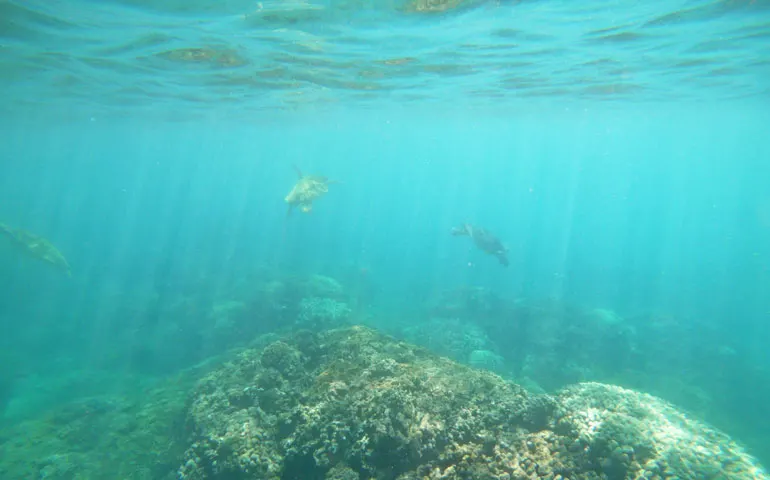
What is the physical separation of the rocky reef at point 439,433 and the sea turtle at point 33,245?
21.6m

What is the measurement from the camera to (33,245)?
2166cm

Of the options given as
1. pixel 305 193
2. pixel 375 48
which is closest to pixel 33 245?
pixel 305 193

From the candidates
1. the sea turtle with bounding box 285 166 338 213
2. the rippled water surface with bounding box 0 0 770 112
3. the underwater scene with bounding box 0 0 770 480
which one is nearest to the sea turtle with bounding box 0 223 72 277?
the underwater scene with bounding box 0 0 770 480

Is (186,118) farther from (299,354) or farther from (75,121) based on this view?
(299,354)

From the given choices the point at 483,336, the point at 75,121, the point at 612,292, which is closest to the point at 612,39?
the point at 483,336

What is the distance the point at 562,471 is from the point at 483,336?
1301 centimetres

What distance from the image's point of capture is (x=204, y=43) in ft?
47.2

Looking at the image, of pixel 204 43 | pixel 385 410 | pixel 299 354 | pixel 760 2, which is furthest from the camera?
pixel 204 43

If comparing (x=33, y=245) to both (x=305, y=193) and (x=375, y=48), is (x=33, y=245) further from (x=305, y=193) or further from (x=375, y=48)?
(x=375, y=48)

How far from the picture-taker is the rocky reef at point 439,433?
4719 millimetres

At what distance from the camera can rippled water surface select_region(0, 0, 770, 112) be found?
11.7m

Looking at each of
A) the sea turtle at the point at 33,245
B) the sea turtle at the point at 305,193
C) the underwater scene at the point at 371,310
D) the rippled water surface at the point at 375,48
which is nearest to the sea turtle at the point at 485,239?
the underwater scene at the point at 371,310

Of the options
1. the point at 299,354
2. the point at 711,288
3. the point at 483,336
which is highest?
the point at 299,354

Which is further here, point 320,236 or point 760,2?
point 320,236
